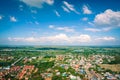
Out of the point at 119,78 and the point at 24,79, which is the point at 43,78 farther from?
the point at 119,78

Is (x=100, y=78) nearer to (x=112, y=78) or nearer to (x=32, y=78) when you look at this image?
(x=112, y=78)

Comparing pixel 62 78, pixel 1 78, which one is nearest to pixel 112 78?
pixel 62 78

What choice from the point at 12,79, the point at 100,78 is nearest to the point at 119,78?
the point at 100,78

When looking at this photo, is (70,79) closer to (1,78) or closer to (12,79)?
(12,79)

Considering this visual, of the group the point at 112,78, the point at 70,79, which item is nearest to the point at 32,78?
the point at 70,79

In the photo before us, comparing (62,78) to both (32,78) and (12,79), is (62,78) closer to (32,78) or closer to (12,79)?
(32,78)

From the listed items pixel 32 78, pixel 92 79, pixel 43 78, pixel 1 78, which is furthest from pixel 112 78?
pixel 1 78
